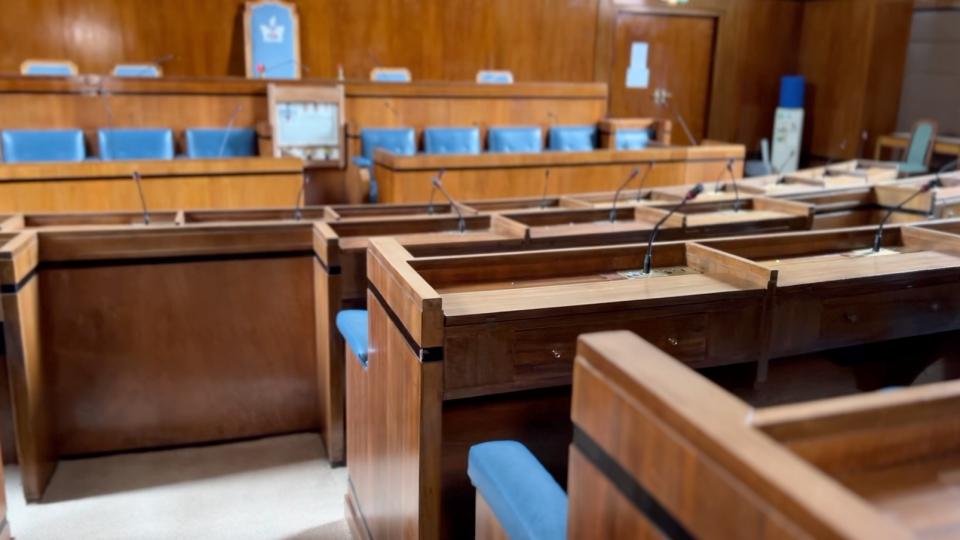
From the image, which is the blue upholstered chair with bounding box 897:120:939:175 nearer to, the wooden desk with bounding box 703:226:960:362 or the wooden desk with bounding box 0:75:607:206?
the wooden desk with bounding box 0:75:607:206

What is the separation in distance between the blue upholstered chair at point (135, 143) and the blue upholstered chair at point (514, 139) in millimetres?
2208

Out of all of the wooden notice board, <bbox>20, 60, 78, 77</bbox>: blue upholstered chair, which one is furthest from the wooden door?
<bbox>20, 60, 78, 77</bbox>: blue upholstered chair

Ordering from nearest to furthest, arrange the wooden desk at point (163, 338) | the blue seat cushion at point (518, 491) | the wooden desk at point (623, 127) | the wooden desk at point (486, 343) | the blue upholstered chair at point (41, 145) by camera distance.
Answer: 1. the blue seat cushion at point (518, 491)
2. the wooden desk at point (486, 343)
3. the wooden desk at point (163, 338)
4. the blue upholstered chair at point (41, 145)
5. the wooden desk at point (623, 127)

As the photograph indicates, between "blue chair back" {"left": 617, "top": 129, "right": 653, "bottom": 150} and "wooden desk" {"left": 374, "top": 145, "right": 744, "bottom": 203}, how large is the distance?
0.80 metres

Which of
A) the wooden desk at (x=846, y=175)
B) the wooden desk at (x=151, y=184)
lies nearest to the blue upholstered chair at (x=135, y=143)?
the wooden desk at (x=151, y=184)

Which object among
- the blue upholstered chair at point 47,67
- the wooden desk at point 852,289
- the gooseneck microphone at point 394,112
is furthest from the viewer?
the blue upholstered chair at point 47,67

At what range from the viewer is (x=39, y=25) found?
6023 millimetres

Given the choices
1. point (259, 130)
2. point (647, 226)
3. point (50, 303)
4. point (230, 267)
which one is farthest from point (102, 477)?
point (259, 130)

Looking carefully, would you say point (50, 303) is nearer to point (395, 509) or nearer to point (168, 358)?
point (168, 358)

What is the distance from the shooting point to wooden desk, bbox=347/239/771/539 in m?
1.46

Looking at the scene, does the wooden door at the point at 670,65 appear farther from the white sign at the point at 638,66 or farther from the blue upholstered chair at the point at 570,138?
the blue upholstered chair at the point at 570,138

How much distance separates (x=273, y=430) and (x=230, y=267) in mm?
588

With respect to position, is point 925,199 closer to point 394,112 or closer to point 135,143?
point 394,112

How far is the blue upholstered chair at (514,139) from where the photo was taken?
569cm
